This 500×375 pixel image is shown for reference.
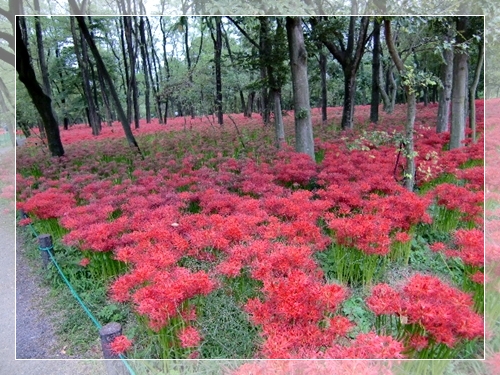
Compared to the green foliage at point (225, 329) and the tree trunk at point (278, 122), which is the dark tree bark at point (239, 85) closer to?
the tree trunk at point (278, 122)

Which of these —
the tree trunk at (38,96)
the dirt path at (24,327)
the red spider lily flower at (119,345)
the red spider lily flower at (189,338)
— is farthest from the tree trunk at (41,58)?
the red spider lily flower at (189,338)

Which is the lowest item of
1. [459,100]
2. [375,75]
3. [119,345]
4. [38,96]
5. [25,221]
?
[119,345]

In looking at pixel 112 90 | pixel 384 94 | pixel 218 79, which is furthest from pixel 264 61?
pixel 112 90

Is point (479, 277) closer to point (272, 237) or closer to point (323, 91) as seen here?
point (272, 237)

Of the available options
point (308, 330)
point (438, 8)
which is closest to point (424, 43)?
point (438, 8)

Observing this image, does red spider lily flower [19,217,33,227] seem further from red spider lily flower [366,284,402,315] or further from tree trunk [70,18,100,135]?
red spider lily flower [366,284,402,315]

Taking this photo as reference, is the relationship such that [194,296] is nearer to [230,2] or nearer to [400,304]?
[400,304]
